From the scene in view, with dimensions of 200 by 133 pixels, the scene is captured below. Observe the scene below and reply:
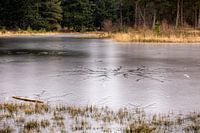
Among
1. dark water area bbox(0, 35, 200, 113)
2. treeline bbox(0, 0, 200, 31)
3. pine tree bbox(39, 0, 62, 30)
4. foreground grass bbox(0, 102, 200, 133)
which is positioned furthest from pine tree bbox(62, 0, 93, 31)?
foreground grass bbox(0, 102, 200, 133)

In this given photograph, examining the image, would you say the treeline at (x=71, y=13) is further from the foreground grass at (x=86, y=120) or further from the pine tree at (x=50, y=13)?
the foreground grass at (x=86, y=120)

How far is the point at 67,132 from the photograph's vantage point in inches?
297

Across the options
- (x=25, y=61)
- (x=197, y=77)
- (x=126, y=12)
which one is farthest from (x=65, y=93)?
(x=126, y=12)

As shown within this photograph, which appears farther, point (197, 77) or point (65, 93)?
point (197, 77)

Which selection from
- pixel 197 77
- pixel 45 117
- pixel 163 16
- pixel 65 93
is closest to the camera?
pixel 45 117

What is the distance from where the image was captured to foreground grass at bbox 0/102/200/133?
25.4 ft

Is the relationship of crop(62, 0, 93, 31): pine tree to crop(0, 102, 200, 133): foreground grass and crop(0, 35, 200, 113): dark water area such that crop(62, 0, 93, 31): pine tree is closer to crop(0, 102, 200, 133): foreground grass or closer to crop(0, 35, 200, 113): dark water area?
crop(0, 35, 200, 113): dark water area

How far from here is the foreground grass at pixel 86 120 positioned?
305 inches

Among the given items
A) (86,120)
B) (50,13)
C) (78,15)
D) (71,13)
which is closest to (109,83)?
(86,120)

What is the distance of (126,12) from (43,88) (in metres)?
86.1

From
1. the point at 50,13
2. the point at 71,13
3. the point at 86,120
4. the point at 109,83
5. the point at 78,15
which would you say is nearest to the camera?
the point at 86,120

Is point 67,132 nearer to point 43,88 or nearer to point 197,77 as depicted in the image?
point 43,88

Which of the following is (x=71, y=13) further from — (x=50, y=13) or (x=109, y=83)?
(x=109, y=83)

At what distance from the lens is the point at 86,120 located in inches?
334
